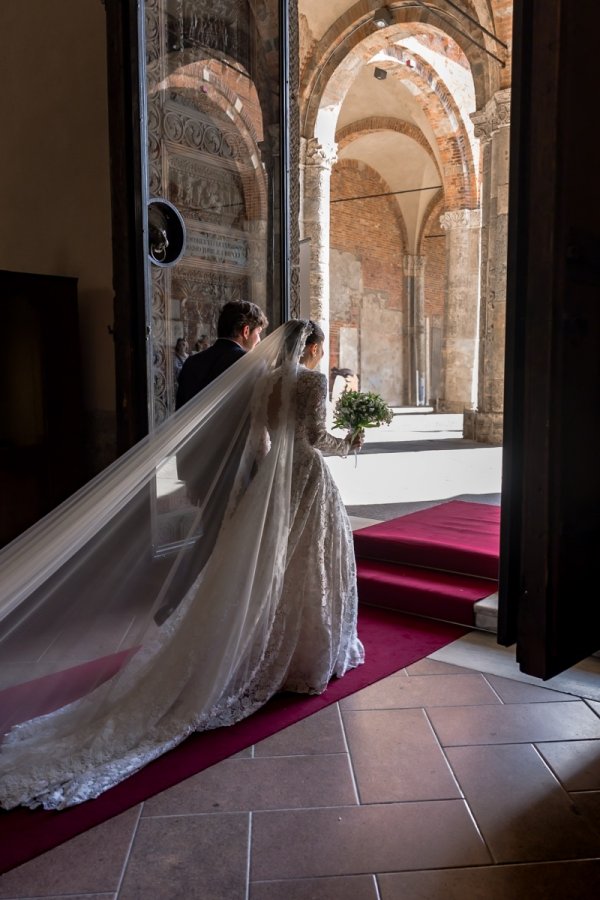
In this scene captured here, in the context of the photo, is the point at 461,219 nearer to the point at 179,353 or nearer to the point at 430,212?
the point at 430,212

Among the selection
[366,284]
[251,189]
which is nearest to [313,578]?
[251,189]

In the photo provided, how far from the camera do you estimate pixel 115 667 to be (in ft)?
10.3

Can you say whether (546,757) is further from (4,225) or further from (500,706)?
(4,225)

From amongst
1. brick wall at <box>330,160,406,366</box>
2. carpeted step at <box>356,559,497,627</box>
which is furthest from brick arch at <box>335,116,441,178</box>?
carpeted step at <box>356,559,497,627</box>

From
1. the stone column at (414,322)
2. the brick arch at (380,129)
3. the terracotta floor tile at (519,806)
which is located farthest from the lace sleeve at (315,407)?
the stone column at (414,322)

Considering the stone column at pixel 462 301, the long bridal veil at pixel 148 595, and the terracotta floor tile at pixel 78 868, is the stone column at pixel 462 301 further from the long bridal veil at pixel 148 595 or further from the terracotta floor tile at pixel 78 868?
the terracotta floor tile at pixel 78 868

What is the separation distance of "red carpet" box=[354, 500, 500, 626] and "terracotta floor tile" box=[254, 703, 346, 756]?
133 cm

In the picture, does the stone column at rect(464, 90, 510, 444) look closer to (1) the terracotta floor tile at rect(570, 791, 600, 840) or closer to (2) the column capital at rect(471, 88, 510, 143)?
(2) the column capital at rect(471, 88, 510, 143)

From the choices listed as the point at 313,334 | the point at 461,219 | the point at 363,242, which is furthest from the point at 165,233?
the point at 363,242

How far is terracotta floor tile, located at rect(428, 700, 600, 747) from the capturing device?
276 centimetres

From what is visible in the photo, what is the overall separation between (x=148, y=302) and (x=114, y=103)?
1.32 meters

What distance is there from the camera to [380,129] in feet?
64.5

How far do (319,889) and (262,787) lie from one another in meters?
0.54

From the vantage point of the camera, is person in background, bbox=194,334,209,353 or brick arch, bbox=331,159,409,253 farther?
brick arch, bbox=331,159,409,253
